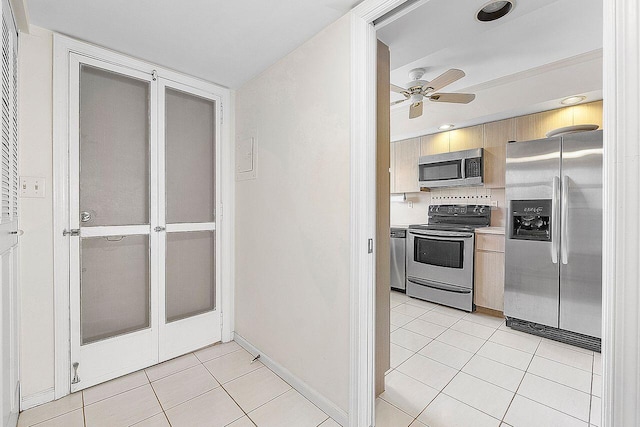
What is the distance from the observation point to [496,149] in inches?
142

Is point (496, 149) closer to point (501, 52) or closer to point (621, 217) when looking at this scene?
point (501, 52)

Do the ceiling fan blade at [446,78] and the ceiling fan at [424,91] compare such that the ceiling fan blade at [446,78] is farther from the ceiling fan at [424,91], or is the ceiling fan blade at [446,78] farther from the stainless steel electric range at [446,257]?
the stainless steel electric range at [446,257]

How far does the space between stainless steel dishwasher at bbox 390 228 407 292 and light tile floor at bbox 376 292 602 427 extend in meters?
1.07

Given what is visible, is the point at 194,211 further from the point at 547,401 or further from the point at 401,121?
the point at 401,121

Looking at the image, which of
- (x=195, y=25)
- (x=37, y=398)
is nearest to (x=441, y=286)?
(x=195, y=25)

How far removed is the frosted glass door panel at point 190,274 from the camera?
241 cm

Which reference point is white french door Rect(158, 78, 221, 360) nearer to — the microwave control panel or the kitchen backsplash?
the microwave control panel

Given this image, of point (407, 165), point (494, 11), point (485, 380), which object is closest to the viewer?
point (494, 11)

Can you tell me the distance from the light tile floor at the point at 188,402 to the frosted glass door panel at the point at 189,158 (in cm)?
118

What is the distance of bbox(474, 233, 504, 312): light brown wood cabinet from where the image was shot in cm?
322

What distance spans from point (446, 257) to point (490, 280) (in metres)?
0.51

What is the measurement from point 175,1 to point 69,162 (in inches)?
48.6

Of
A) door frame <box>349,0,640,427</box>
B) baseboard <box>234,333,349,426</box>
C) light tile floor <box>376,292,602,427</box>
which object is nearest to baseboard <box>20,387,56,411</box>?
baseboard <box>234,333,349,426</box>

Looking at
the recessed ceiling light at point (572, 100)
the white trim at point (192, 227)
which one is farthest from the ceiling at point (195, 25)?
the recessed ceiling light at point (572, 100)
